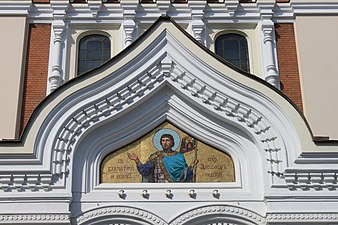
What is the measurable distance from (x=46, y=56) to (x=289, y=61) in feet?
15.3

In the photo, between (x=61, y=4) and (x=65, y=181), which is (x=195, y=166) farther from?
(x=61, y=4)

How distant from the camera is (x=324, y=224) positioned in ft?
37.5

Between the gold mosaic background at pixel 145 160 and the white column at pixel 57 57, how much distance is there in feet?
7.60

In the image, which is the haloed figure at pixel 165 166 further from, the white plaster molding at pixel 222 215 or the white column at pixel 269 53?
the white column at pixel 269 53

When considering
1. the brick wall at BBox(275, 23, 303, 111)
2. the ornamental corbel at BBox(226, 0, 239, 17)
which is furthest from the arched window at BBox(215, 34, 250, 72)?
the brick wall at BBox(275, 23, 303, 111)

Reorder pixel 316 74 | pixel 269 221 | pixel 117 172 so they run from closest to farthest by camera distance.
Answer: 1. pixel 269 221
2. pixel 117 172
3. pixel 316 74

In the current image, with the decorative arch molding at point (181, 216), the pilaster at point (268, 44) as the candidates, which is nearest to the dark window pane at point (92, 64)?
the pilaster at point (268, 44)

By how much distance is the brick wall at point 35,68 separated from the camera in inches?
551

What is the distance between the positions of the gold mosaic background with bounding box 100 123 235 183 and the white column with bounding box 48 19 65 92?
2.32 m

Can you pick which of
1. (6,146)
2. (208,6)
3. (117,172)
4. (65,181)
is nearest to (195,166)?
(117,172)

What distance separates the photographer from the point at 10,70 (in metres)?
14.2

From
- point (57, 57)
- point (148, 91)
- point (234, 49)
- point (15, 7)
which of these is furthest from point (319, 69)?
point (15, 7)

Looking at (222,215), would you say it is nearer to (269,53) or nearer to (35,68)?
(269,53)

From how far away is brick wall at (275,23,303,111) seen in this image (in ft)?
46.5
